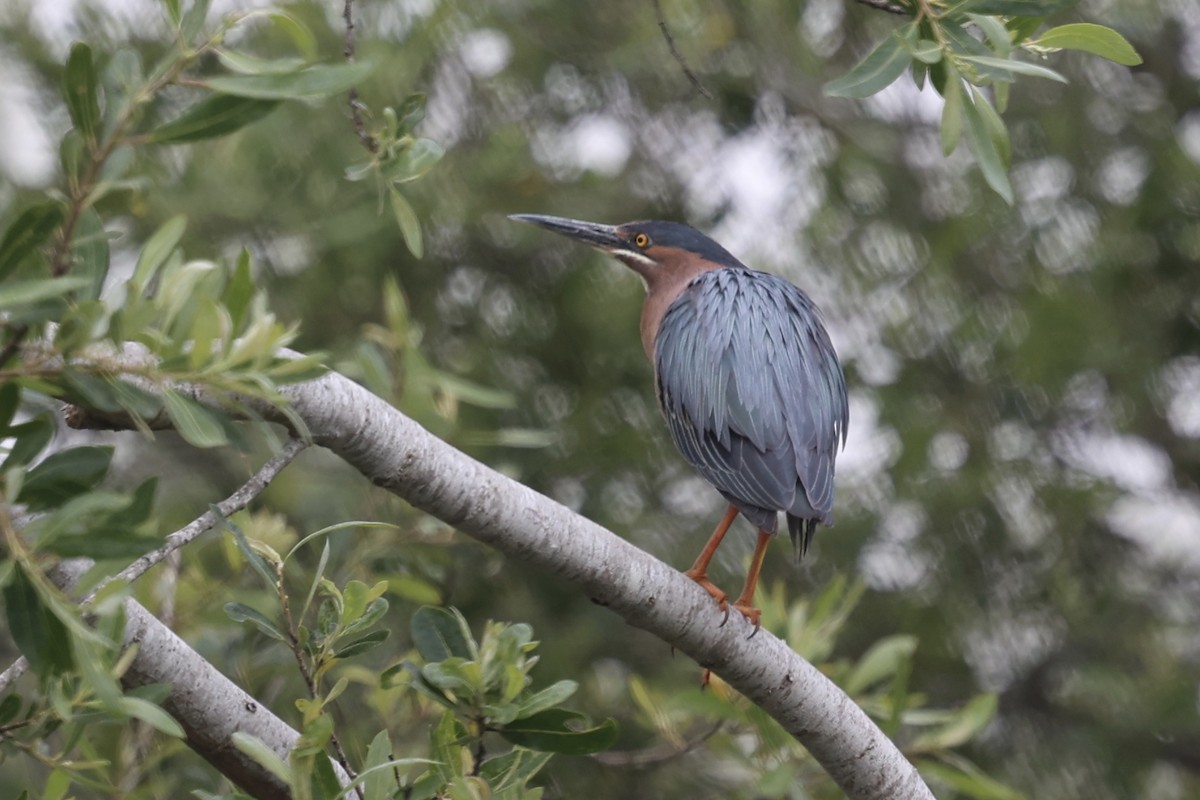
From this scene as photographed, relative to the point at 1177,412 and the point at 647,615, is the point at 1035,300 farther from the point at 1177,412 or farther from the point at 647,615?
the point at 647,615

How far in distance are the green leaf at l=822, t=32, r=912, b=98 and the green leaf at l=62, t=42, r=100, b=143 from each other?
1.04 m

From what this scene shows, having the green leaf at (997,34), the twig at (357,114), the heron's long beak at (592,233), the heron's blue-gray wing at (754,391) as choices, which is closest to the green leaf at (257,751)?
the twig at (357,114)

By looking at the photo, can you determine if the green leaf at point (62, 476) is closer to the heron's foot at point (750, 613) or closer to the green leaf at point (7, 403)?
the green leaf at point (7, 403)

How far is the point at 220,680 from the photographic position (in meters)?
2.16

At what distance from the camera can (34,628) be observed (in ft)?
4.50

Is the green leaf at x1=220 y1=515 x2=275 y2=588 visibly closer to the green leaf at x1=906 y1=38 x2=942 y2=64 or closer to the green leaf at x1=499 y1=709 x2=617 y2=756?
the green leaf at x1=499 y1=709 x2=617 y2=756

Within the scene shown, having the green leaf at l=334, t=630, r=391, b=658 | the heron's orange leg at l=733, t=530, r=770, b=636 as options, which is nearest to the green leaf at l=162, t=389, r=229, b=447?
the green leaf at l=334, t=630, r=391, b=658

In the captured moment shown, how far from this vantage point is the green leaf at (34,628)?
4.42 ft

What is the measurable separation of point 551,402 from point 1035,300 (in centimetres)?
183

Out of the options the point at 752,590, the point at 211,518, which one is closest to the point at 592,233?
the point at 752,590

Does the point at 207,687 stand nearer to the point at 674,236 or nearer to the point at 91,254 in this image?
the point at 91,254

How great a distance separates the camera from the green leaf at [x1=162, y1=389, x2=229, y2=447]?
1.41 m

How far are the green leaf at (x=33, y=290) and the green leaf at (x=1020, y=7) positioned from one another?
1.39 m

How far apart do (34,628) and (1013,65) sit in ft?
4.54
